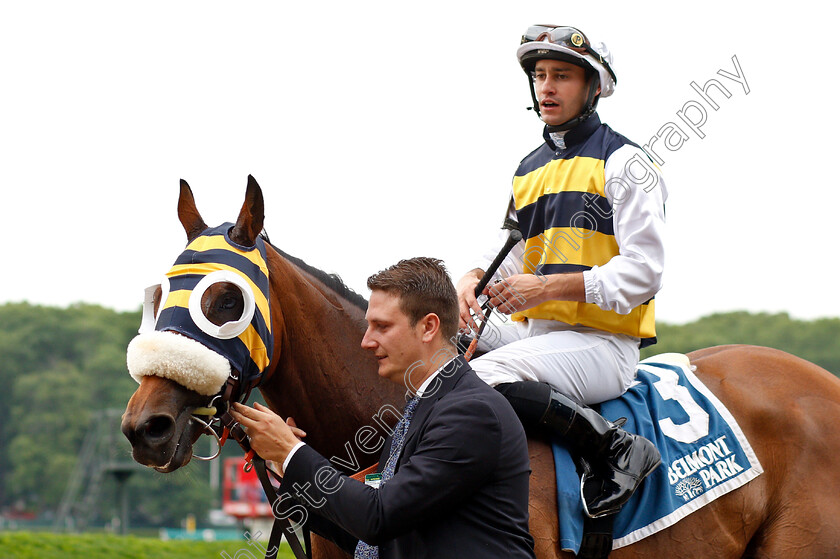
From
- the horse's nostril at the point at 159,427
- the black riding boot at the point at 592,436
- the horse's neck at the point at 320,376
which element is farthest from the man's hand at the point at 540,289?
the horse's nostril at the point at 159,427

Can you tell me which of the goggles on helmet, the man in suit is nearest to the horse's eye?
the man in suit

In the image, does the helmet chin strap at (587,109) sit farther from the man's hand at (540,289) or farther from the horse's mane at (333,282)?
the horse's mane at (333,282)

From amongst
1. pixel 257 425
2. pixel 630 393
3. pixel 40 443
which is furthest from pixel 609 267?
pixel 40 443

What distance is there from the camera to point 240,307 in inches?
128

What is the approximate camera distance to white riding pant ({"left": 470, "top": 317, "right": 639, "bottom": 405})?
3.52 m

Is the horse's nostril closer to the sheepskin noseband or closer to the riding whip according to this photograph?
the sheepskin noseband

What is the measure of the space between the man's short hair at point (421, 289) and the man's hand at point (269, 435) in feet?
1.67

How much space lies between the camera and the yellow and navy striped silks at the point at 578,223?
370 centimetres

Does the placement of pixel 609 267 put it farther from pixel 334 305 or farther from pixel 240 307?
pixel 240 307

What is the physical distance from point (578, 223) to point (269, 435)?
5.59ft

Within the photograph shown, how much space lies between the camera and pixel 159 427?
9.82 feet

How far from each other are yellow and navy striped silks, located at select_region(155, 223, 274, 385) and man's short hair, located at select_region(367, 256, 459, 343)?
717 millimetres

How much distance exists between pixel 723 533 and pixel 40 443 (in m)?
58.7

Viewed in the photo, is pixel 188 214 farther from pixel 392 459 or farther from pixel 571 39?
pixel 571 39
